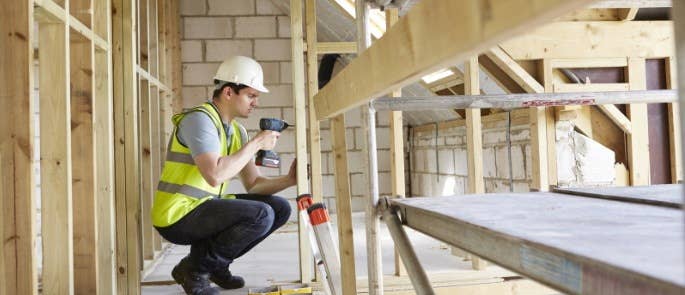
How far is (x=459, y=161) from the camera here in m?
6.11

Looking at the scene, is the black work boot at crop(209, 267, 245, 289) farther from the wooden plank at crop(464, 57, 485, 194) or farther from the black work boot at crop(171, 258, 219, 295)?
the wooden plank at crop(464, 57, 485, 194)

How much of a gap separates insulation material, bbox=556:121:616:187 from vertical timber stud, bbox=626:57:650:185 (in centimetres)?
15

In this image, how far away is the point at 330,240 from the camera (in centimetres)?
204

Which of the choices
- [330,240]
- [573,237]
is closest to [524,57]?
[330,240]

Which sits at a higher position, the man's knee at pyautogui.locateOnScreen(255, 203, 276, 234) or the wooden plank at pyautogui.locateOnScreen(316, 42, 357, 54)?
the wooden plank at pyautogui.locateOnScreen(316, 42, 357, 54)

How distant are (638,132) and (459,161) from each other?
2.52 meters

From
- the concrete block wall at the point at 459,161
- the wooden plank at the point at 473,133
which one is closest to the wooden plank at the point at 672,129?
the concrete block wall at the point at 459,161

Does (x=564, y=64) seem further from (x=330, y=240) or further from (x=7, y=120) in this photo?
(x=7, y=120)

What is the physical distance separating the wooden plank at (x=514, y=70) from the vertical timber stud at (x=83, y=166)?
7.33 feet

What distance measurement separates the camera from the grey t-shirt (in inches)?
110

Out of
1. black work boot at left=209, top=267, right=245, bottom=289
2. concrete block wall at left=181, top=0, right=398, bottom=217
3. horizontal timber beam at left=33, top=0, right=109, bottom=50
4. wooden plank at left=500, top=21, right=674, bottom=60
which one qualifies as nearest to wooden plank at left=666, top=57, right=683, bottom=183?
wooden plank at left=500, top=21, right=674, bottom=60

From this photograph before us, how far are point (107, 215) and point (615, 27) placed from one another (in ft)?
9.95

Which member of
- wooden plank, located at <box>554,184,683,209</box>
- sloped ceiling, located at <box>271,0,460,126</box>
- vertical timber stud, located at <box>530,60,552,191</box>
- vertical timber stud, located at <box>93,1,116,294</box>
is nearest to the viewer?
wooden plank, located at <box>554,184,683,209</box>

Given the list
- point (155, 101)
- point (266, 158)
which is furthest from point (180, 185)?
point (155, 101)
